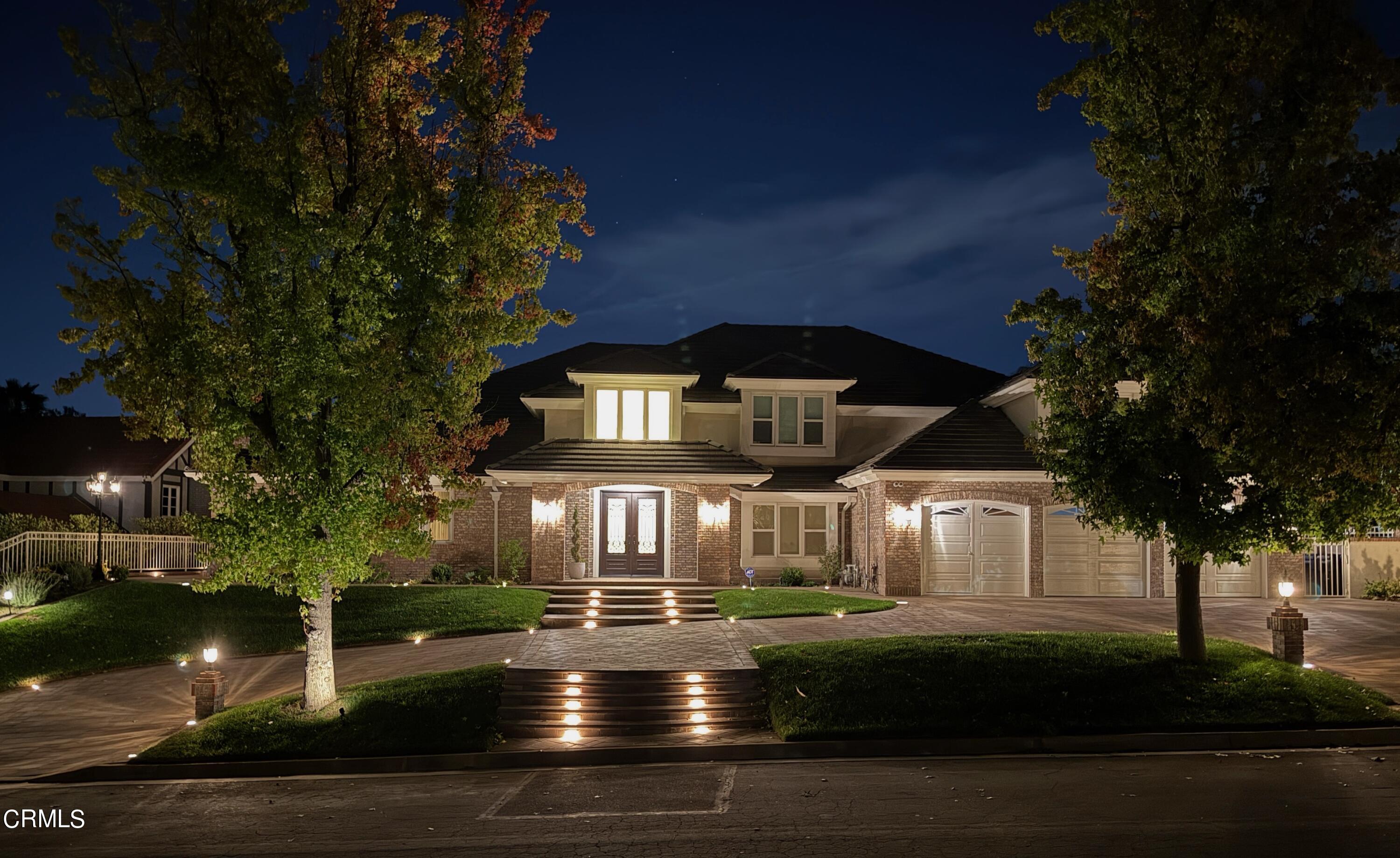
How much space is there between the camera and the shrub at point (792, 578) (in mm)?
27594

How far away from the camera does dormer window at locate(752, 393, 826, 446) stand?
30.1m

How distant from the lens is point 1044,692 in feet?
43.1

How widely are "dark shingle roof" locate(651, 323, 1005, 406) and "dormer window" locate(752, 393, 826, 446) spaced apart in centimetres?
99

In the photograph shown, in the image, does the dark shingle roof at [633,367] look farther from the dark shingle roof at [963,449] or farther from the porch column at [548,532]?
the dark shingle roof at [963,449]

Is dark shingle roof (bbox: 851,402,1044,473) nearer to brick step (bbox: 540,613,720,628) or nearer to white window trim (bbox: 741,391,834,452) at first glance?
white window trim (bbox: 741,391,834,452)

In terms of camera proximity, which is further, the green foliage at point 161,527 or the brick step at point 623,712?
the green foliage at point 161,527

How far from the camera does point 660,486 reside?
1023 inches

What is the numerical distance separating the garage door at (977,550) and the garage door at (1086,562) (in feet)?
2.36

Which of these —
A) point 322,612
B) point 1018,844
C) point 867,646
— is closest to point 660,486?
point 867,646

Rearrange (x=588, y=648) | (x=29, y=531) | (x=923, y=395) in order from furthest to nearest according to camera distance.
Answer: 1. (x=923, y=395)
2. (x=29, y=531)
3. (x=588, y=648)

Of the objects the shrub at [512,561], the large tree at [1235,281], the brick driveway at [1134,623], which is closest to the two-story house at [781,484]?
the shrub at [512,561]

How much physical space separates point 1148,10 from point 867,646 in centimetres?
950

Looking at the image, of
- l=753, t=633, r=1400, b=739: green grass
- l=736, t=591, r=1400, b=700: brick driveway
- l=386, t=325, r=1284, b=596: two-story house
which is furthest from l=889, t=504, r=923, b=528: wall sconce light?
l=753, t=633, r=1400, b=739: green grass

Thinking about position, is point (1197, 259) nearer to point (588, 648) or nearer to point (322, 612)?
point (588, 648)
